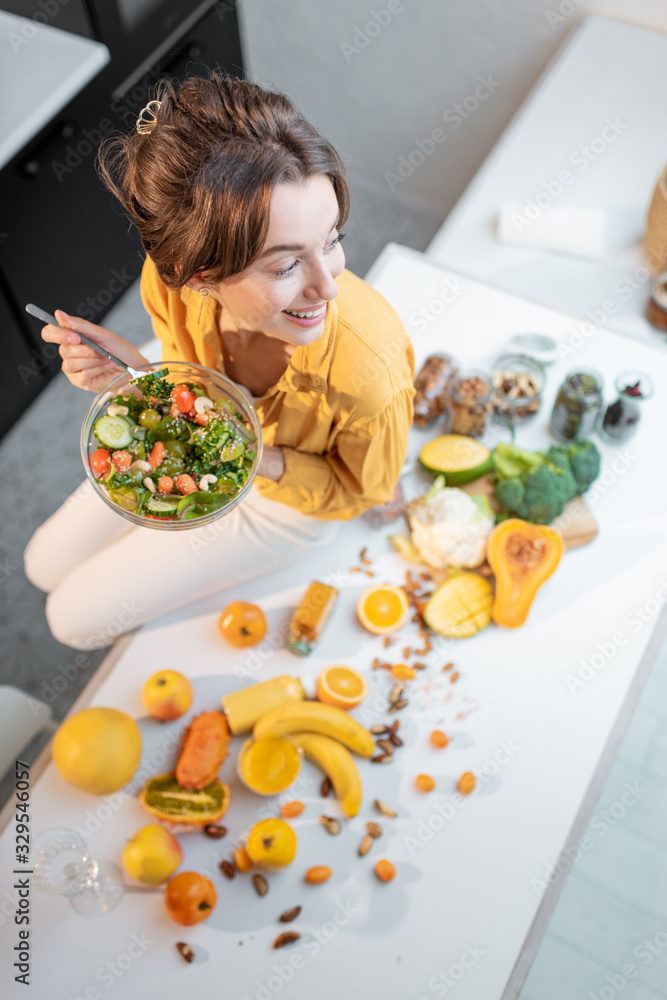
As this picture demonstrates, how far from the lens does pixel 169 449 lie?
111cm

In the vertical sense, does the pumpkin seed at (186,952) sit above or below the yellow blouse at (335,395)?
below

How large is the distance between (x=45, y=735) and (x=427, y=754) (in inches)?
42.4

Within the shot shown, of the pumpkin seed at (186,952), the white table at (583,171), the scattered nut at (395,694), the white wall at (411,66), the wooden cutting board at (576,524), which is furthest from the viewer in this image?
the white wall at (411,66)

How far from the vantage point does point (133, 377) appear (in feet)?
3.80

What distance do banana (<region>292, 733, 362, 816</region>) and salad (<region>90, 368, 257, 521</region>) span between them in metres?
0.48

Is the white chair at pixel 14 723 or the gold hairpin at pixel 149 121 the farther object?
the white chair at pixel 14 723

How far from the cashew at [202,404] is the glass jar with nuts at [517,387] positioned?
730mm

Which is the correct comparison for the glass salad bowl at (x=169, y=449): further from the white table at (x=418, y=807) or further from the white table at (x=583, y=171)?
the white table at (x=583, y=171)

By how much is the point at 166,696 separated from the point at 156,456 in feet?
1.51

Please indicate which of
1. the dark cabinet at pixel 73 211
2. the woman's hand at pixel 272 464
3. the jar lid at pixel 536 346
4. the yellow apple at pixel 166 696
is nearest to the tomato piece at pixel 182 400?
the woman's hand at pixel 272 464

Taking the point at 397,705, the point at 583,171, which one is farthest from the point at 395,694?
the point at 583,171

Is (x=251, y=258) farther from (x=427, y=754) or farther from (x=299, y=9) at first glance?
(x=299, y=9)

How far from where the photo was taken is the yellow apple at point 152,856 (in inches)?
47.5

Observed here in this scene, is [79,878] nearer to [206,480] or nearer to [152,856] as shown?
[152,856]
